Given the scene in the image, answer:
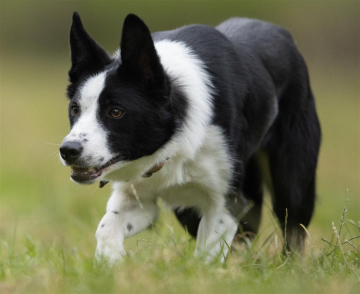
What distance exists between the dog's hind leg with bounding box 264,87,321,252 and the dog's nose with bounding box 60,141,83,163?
1.84m

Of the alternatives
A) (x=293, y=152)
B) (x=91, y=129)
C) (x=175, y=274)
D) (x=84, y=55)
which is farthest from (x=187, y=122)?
(x=293, y=152)

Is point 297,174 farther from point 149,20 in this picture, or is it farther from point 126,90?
point 149,20

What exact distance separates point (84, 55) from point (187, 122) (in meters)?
0.71

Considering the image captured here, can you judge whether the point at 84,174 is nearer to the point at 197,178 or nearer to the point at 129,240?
the point at 197,178

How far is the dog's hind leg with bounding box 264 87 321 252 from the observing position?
510 cm

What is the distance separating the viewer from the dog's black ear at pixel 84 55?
406 cm

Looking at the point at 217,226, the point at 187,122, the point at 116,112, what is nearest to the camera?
the point at 116,112

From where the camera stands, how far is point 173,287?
Answer: 10.0 ft

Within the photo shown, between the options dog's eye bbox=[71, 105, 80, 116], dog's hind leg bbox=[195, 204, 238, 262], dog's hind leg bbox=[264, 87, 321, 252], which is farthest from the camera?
dog's hind leg bbox=[264, 87, 321, 252]

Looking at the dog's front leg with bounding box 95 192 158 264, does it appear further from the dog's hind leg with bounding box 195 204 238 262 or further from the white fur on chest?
the dog's hind leg with bounding box 195 204 238 262

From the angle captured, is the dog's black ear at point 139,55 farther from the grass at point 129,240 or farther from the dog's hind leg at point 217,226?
the dog's hind leg at point 217,226

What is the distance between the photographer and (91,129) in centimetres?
373

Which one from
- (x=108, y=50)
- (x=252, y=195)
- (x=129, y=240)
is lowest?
(x=108, y=50)

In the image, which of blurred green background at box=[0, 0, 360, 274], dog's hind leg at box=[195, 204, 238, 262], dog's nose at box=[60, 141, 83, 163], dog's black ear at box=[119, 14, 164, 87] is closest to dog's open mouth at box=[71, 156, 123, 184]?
dog's nose at box=[60, 141, 83, 163]
